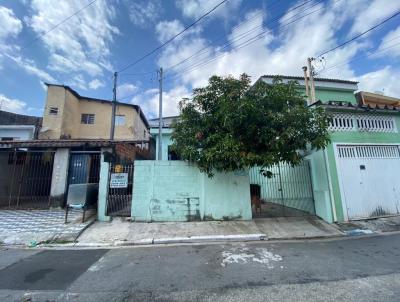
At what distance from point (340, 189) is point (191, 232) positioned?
5861mm

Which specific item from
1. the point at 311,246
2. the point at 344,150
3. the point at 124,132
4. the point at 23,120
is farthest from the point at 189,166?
the point at 23,120

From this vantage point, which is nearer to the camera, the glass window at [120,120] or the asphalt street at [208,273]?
the asphalt street at [208,273]

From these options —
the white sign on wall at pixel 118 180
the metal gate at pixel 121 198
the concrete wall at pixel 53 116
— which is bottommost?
the metal gate at pixel 121 198

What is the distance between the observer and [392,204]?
27.8 feet

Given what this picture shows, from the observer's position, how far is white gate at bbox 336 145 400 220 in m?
8.12

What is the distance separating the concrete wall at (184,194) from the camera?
7.98 metres

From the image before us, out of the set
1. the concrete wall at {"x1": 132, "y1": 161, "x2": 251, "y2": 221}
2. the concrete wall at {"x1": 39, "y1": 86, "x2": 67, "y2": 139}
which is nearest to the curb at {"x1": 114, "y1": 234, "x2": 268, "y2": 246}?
the concrete wall at {"x1": 132, "y1": 161, "x2": 251, "y2": 221}

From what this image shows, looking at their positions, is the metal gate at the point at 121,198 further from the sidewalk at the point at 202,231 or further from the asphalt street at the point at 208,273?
the asphalt street at the point at 208,273

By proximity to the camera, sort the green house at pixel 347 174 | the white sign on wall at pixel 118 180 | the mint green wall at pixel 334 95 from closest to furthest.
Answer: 1. the green house at pixel 347 174
2. the white sign on wall at pixel 118 180
3. the mint green wall at pixel 334 95

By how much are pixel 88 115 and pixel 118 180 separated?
15.1 metres

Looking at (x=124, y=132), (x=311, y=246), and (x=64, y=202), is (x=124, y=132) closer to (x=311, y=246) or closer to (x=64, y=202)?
(x=64, y=202)

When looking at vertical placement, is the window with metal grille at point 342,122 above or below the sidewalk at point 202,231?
above

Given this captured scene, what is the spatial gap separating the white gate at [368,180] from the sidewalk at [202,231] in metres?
1.68

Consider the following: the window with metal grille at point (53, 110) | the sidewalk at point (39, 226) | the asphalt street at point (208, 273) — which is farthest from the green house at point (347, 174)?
the window with metal grille at point (53, 110)
